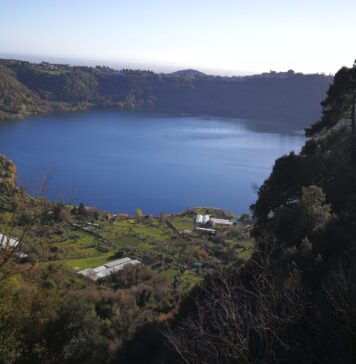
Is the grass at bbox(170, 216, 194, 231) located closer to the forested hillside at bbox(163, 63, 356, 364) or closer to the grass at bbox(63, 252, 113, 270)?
the grass at bbox(63, 252, 113, 270)

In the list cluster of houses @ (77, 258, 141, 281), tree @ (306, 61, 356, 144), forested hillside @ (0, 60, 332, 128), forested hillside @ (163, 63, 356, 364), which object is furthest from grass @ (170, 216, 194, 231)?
forested hillside @ (0, 60, 332, 128)

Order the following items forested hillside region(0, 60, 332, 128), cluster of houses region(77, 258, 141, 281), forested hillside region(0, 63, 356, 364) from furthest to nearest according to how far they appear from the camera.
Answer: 1. forested hillside region(0, 60, 332, 128)
2. cluster of houses region(77, 258, 141, 281)
3. forested hillside region(0, 63, 356, 364)

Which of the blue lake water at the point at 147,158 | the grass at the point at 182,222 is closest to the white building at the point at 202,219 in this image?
the grass at the point at 182,222

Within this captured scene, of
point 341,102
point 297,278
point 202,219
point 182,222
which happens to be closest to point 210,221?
point 202,219

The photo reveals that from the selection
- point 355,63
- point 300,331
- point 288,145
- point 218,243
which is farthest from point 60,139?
point 300,331

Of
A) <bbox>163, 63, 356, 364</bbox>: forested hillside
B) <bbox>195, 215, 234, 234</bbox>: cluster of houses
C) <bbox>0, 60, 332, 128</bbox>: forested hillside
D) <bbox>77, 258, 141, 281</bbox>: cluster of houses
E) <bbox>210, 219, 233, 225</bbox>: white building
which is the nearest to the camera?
<bbox>163, 63, 356, 364</bbox>: forested hillside

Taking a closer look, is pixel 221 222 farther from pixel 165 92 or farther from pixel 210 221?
pixel 165 92
